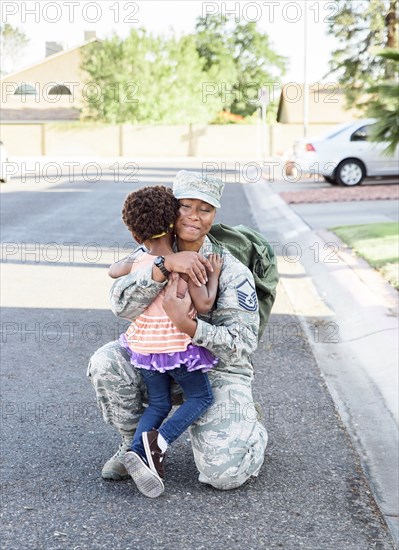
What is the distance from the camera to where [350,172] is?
23.4 metres

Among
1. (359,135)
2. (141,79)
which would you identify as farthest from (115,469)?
(141,79)

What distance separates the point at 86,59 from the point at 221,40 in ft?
77.1

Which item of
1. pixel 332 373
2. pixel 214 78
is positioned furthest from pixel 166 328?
pixel 214 78

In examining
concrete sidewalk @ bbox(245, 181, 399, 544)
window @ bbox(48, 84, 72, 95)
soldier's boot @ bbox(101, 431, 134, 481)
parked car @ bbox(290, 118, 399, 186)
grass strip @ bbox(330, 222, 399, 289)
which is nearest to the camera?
soldier's boot @ bbox(101, 431, 134, 481)

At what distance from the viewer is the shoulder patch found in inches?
166

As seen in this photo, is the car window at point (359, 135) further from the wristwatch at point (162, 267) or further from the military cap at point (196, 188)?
the wristwatch at point (162, 267)

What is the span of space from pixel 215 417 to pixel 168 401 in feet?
0.75

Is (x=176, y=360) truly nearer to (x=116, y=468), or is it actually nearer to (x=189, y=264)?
(x=189, y=264)

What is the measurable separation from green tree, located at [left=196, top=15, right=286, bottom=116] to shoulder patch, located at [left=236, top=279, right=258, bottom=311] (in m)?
71.8

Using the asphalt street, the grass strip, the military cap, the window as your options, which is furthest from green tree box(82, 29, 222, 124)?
the military cap

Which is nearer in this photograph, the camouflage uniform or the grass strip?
the camouflage uniform

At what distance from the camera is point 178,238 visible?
4.24m

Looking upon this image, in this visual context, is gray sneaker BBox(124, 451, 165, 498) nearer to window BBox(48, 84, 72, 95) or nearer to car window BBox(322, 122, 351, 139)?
car window BBox(322, 122, 351, 139)

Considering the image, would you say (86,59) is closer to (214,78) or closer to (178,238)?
(214,78)
